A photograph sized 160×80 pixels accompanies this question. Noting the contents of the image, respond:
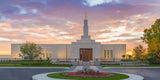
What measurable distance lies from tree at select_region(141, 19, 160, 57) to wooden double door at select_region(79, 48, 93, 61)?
13.4 m

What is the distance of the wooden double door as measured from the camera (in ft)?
159

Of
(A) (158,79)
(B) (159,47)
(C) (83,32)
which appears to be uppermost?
(C) (83,32)

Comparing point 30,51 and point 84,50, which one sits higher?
point 84,50

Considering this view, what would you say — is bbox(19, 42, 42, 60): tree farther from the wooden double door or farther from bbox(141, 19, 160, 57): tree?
bbox(141, 19, 160, 57): tree

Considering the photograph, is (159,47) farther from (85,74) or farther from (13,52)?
(13,52)

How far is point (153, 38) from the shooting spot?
4209 cm

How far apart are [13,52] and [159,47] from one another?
37397 millimetres

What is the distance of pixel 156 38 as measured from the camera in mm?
41781

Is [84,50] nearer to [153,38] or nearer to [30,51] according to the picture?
[30,51]

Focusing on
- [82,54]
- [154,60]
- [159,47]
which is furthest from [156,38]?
[82,54]

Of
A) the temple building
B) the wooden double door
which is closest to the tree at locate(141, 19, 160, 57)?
the temple building

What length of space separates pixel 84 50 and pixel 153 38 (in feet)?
54.0

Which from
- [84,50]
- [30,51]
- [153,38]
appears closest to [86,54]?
[84,50]

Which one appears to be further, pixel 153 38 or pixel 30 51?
pixel 30 51
